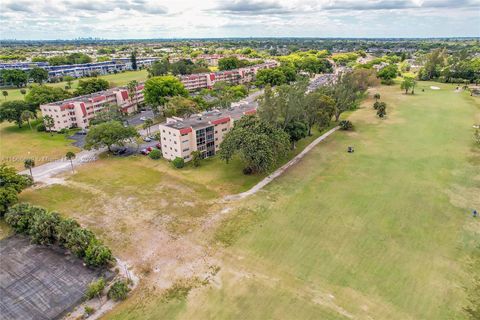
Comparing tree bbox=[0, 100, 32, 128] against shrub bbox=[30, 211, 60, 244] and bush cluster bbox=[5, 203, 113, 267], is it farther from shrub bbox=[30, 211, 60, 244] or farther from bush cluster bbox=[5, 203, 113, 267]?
shrub bbox=[30, 211, 60, 244]

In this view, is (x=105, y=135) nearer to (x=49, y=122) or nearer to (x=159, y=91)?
(x=49, y=122)

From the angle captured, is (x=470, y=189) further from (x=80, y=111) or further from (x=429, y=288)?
(x=80, y=111)

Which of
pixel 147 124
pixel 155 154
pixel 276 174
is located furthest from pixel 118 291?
pixel 147 124

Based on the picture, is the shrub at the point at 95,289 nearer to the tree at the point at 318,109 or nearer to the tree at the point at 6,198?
the tree at the point at 6,198

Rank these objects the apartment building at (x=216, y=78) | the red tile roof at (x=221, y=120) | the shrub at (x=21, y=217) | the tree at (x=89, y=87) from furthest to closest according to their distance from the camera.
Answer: the apartment building at (x=216, y=78) → the tree at (x=89, y=87) → the red tile roof at (x=221, y=120) → the shrub at (x=21, y=217)

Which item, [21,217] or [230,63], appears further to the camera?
[230,63]

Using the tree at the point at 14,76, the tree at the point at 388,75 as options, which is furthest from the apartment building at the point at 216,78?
the tree at the point at 14,76
